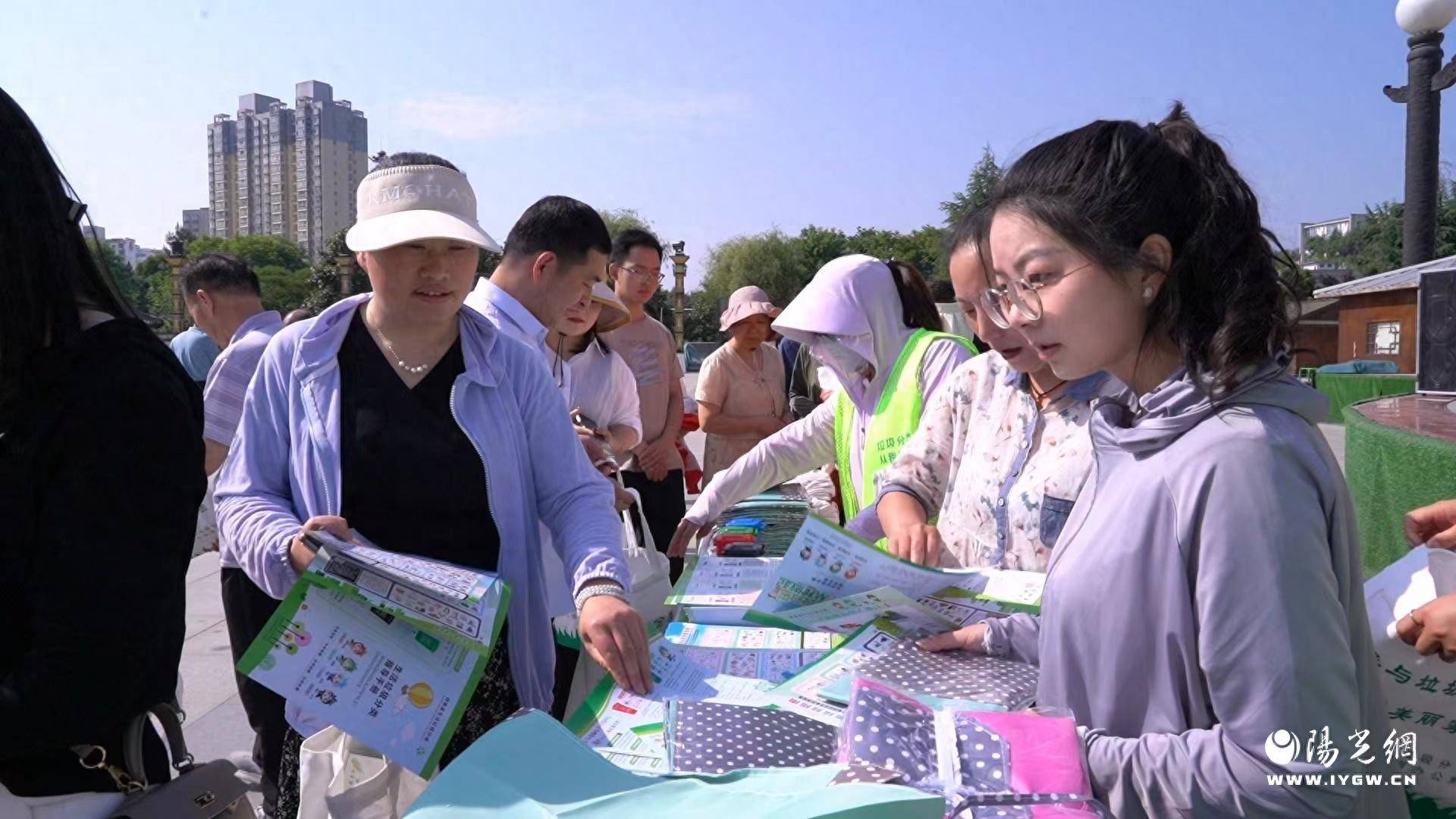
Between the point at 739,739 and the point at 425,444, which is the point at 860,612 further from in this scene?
the point at 425,444

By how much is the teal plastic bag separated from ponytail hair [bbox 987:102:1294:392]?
595mm

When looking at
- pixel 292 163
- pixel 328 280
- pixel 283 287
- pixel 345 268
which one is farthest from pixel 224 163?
pixel 345 268

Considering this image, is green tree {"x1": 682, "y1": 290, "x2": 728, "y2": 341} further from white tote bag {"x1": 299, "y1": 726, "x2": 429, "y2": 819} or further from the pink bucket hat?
white tote bag {"x1": 299, "y1": 726, "x2": 429, "y2": 819}

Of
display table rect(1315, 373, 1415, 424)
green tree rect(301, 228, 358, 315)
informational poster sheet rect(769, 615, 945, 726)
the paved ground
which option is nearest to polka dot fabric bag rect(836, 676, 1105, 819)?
informational poster sheet rect(769, 615, 945, 726)

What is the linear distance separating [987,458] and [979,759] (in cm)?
107

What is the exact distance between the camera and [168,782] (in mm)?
1422

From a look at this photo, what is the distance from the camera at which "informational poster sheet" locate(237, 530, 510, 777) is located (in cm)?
155

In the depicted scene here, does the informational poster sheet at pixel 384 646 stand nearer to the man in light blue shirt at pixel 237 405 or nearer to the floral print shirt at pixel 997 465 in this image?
the man in light blue shirt at pixel 237 405

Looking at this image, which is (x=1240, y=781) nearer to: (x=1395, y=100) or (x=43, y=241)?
(x=43, y=241)

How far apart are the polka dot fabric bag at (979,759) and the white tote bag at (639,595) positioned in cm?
69

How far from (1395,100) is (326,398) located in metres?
9.41

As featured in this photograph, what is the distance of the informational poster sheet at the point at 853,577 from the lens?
1853mm

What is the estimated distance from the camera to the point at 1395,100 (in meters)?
8.31

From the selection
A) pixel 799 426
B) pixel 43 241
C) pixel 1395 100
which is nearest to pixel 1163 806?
pixel 43 241
